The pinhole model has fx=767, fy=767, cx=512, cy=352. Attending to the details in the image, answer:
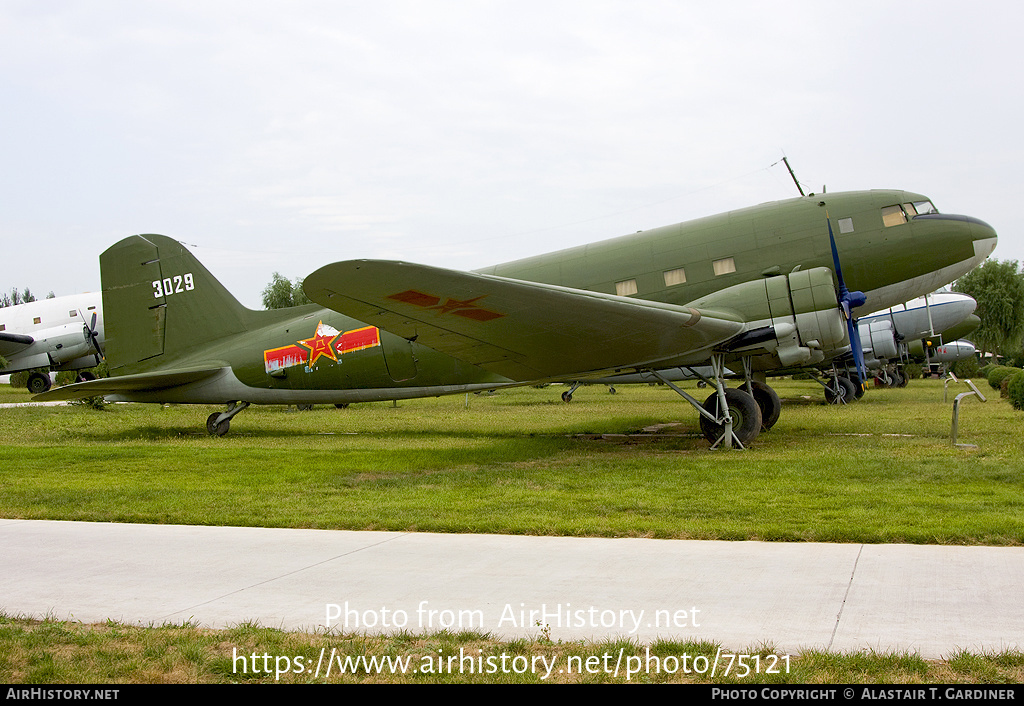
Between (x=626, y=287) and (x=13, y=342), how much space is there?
3339 centimetres

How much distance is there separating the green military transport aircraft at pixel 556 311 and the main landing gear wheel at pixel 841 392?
11168mm

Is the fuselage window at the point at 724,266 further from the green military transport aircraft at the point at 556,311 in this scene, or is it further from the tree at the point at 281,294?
the tree at the point at 281,294

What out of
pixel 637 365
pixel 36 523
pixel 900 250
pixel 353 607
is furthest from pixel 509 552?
pixel 900 250

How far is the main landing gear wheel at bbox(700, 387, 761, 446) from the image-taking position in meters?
13.6

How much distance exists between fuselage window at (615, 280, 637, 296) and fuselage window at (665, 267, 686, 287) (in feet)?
2.03

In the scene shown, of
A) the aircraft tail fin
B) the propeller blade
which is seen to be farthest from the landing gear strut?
the propeller blade

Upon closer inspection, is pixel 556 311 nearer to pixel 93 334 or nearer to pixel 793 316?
pixel 793 316

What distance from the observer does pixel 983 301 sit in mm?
60125

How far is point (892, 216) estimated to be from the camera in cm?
1402

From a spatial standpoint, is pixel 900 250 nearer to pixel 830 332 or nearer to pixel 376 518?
pixel 830 332

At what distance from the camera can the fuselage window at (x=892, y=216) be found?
13977 mm

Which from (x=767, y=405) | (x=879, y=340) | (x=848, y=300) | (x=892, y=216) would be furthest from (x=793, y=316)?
(x=879, y=340)

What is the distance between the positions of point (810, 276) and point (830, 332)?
1.01 m

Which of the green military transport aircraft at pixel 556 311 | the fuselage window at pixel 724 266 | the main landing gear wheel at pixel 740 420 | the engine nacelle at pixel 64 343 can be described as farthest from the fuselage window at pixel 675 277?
the engine nacelle at pixel 64 343
